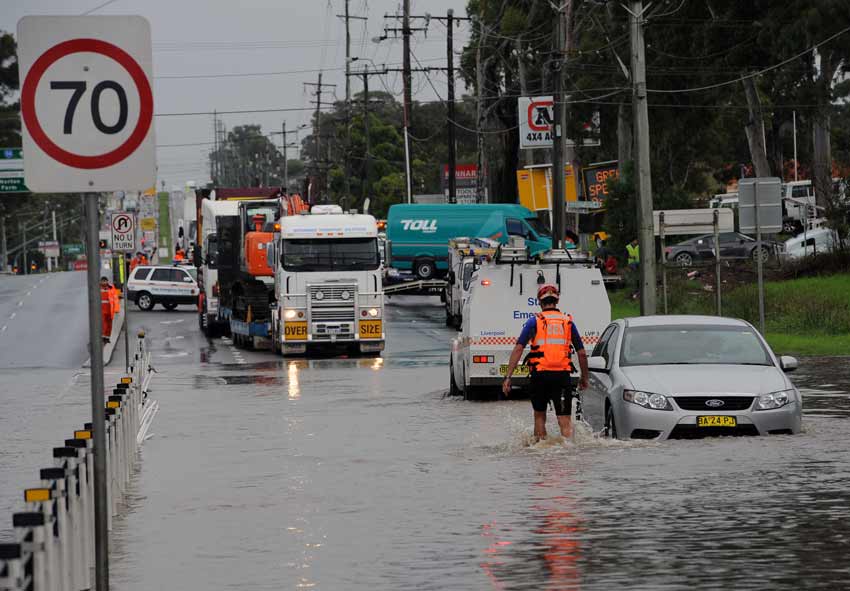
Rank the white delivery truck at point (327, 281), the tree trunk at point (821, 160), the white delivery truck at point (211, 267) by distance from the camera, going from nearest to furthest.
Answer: the white delivery truck at point (327, 281)
the white delivery truck at point (211, 267)
the tree trunk at point (821, 160)

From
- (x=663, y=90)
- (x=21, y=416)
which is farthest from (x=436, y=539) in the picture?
(x=663, y=90)

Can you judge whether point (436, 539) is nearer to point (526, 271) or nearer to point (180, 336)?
point (526, 271)

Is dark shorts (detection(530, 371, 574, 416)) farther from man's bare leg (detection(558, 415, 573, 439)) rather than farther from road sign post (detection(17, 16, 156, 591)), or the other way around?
road sign post (detection(17, 16, 156, 591))

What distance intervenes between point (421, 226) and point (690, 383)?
51356 millimetres

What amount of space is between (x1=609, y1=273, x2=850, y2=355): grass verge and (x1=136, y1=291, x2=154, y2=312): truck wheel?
22.7 m

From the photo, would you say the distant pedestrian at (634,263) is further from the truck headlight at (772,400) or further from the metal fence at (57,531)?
the metal fence at (57,531)

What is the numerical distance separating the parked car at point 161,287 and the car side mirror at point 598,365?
167 ft

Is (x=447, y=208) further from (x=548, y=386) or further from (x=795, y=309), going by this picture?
(x=548, y=386)

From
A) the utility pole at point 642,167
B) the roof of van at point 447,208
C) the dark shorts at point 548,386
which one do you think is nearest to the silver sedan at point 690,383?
the dark shorts at point 548,386

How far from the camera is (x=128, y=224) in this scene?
126 feet

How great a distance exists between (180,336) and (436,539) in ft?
134

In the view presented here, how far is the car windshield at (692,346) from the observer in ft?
61.2

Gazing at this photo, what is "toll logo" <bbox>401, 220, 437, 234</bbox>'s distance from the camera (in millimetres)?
68625

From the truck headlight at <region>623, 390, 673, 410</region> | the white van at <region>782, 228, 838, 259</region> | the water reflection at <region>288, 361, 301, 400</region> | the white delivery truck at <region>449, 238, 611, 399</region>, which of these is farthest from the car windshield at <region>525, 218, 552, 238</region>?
the truck headlight at <region>623, 390, 673, 410</region>
